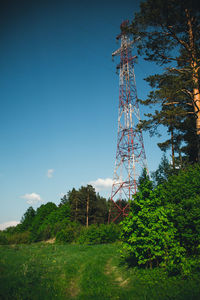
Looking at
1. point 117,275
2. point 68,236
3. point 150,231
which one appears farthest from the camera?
point 68,236

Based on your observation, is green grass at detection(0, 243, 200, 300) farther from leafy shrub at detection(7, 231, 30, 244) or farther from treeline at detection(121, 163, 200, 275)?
leafy shrub at detection(7, 231, 30, 244)

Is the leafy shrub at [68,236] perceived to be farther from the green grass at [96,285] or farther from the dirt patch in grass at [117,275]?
the green grass at [96,285]

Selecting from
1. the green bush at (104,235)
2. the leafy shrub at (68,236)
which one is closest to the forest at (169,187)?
the green bush at (104,235)

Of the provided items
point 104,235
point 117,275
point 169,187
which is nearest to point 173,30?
point 169,187

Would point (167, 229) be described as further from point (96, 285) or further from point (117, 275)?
point (96, 285)

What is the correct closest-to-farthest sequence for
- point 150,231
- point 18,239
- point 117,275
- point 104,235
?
Result: point 150,231 → point 117,275 → point 104,235 → point 18,239

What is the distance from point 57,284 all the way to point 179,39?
1296 centimetres

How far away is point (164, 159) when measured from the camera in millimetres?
16703

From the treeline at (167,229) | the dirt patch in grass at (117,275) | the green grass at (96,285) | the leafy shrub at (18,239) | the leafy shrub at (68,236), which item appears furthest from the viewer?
the leafy shrub at (18,239)

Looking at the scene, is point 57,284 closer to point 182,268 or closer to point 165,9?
point 182,268

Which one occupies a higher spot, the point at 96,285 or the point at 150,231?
the point at 150,231

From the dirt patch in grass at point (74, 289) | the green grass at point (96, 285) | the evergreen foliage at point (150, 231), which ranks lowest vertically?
the dirt patch in grass at point (74, 289)

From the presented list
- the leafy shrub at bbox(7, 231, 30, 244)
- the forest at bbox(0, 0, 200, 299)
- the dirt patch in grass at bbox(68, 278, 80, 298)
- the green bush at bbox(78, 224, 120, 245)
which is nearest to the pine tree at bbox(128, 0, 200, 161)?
the forest at bbox(0, 0, 200, 299)

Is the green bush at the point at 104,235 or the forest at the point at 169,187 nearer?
the forest at the point at 169,187
